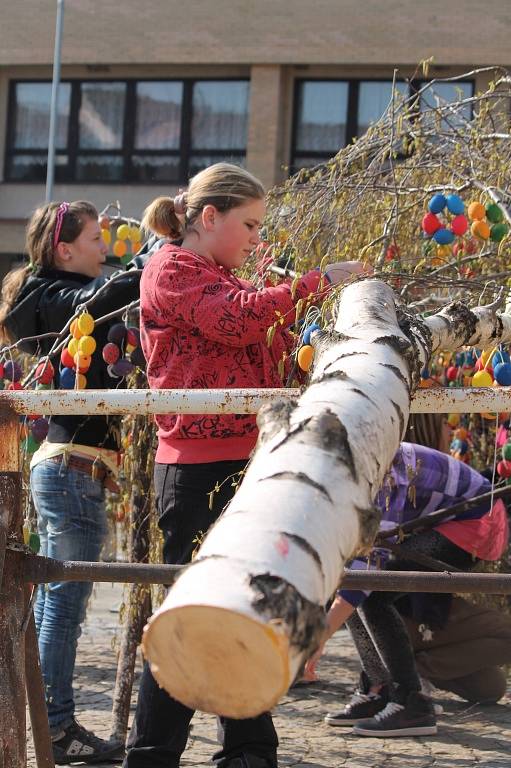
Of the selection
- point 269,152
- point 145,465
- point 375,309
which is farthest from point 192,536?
point 269,152

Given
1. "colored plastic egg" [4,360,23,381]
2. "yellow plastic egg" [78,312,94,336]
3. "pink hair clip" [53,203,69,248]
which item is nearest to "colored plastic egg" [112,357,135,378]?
"yellow plastic egg" [78,312,94,336]

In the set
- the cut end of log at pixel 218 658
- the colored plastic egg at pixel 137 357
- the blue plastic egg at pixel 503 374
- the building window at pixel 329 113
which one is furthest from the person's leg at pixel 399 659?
the building window at pixel 329 113

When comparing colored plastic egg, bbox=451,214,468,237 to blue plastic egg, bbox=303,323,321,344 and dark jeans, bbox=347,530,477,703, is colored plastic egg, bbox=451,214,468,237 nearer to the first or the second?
blue plastic egg, bbox=303,323,321,344

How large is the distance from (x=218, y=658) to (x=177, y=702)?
162cm

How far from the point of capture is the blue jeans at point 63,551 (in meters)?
3.81

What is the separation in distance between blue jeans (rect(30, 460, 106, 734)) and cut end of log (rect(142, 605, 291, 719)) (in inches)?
103

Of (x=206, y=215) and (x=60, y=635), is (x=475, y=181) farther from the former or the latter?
(x=60, y=635)

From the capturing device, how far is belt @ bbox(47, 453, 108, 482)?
3867 mm

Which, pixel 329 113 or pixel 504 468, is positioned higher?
pixel 329 113

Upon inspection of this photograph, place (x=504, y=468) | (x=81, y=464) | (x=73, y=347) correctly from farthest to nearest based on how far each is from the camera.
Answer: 1. (x=504, y=468)
2. (x=81, y=464)
3. (x=73, y=347)

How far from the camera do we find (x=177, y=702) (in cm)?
276

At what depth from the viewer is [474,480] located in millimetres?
4590

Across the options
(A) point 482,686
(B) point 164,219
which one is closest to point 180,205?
(B) point 164,219

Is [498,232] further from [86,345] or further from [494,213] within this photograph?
[86,345]
